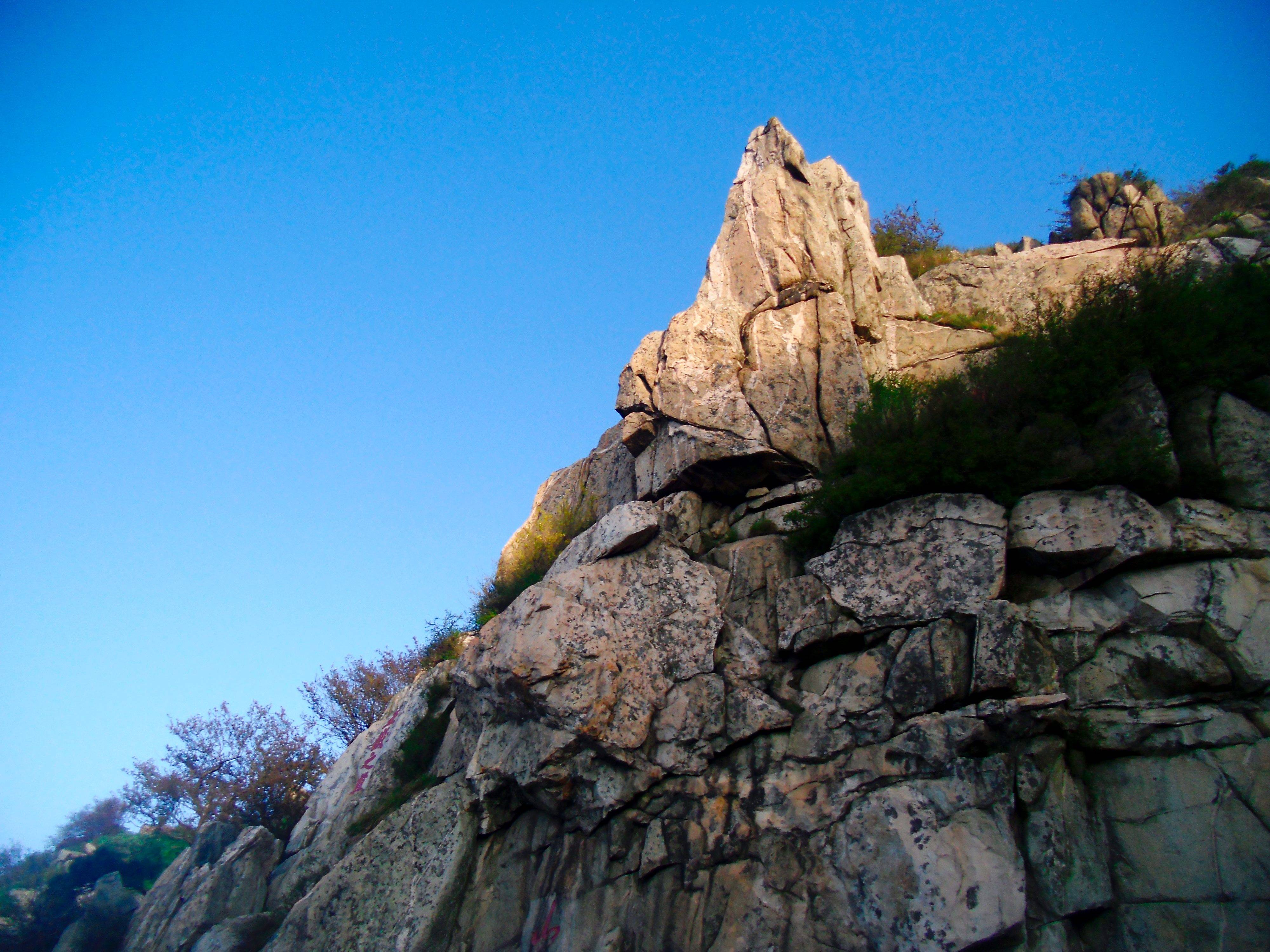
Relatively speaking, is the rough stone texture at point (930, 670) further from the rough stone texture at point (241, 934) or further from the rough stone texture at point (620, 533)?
the rough stone texture at point (241, 934)

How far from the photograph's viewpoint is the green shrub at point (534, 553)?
1966 cm

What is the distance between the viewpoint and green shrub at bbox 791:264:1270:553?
12898 millimetres

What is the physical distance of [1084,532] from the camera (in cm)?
1191

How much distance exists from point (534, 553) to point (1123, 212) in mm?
21288

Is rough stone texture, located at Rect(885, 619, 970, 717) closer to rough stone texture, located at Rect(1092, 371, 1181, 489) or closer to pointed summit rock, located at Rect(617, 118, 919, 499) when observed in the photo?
rough stone texture, located at Rect(1092, 371, 1181, 489)

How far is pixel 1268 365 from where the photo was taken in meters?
13.1

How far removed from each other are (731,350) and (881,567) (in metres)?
7.22

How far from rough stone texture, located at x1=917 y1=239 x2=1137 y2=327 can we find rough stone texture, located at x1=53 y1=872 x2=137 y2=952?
1192 inches

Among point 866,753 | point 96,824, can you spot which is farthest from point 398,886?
point 96,824

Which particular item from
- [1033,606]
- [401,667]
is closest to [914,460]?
[1033,606]

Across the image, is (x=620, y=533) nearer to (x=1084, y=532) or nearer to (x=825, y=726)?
(x=825, y=726)

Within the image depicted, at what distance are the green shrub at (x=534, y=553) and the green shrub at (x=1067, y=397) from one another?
714cm

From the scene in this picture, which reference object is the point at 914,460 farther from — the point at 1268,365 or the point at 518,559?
the point at 518,559

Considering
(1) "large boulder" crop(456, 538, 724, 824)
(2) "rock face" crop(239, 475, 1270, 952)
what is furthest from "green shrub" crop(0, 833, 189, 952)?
(1) "large boulder" crop(456, 538, 724, 824)
